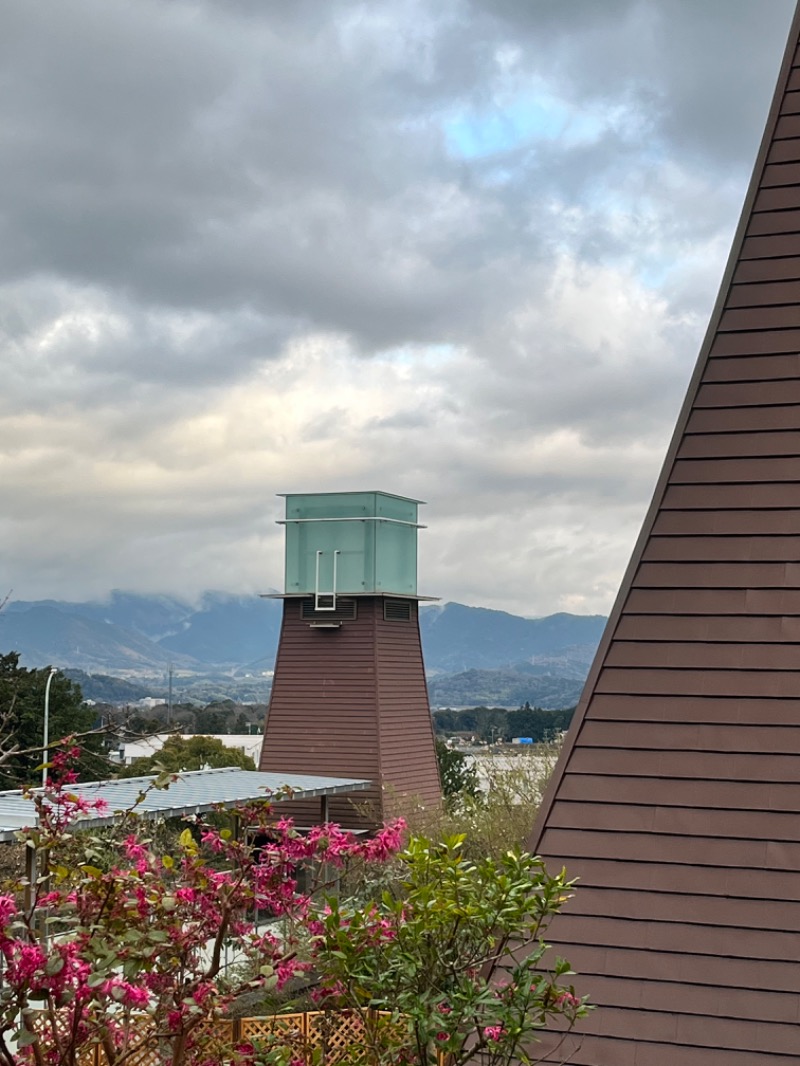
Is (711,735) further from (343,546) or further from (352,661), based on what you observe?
(343,546)

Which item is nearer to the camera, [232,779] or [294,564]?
[232,779]

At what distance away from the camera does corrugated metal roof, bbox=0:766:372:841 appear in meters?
17.8

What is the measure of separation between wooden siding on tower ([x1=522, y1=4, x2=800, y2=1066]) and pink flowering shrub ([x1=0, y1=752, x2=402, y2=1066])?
1332 mm

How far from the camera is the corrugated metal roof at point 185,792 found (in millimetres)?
17781

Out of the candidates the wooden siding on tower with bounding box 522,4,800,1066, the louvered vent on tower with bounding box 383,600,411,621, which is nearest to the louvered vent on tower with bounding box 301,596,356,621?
the louvered vent on tower with bounding box 383,600,411,621

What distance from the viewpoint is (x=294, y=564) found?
2798cm

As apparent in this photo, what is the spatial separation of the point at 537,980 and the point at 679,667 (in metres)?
1.85

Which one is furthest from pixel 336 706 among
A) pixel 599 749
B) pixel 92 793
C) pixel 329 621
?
pixel 599 749

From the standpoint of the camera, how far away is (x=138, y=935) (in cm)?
490

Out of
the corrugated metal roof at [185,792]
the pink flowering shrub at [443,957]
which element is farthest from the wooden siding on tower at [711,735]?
the corrugated metal roof at [185,792]

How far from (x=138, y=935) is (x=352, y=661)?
72.0 feet

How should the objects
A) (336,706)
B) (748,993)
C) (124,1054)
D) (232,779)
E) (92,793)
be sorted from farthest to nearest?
(336,706) → (232,779) → (92,793) → (748,993) → (124,1054)

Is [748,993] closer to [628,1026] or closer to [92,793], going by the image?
[628,1026]

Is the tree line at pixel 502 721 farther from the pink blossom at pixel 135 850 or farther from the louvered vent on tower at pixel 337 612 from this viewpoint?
the pink blossom at pixel 135 850
